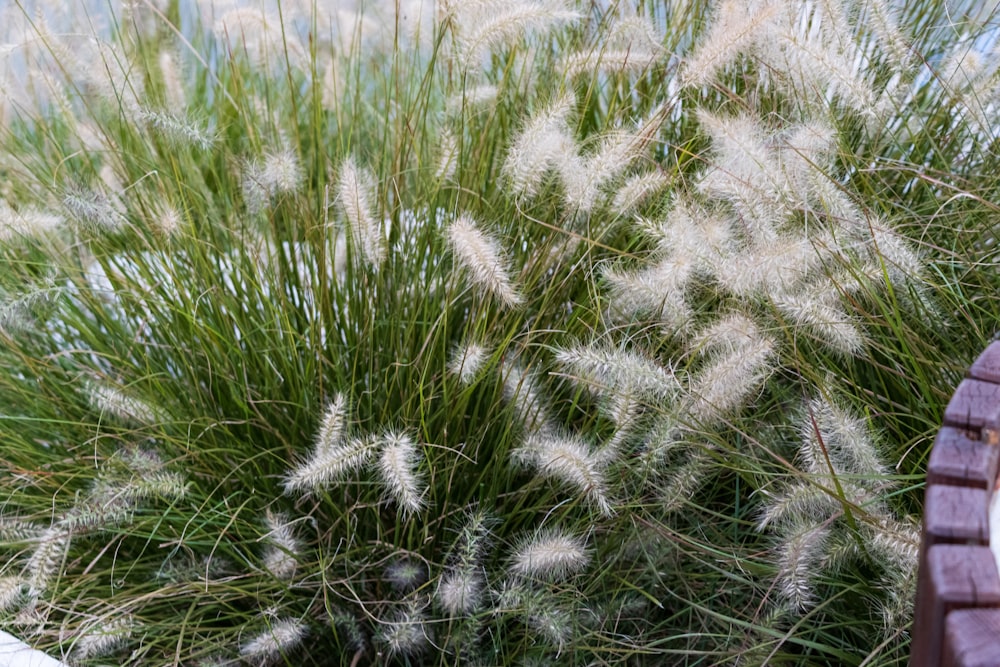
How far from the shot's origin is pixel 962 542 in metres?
0.71

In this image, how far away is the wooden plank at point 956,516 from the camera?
2.34ft

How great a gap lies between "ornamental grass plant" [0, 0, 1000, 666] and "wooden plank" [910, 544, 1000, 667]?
1.70ft

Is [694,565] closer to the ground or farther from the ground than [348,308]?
closer to the ground

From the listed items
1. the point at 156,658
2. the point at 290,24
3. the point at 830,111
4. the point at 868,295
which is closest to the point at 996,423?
the point at 868,295

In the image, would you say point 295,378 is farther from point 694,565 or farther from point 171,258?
point 694,565

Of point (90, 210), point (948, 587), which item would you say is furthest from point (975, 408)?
point (90, 210)

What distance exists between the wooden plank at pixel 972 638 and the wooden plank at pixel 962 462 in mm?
138

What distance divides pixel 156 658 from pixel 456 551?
1.57ft

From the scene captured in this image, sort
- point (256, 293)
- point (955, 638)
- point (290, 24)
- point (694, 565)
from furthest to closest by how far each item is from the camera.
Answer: point (290, 24)
point (256, 293)
point (694, 565)
point (955, 638)

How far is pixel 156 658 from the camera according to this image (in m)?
1.54

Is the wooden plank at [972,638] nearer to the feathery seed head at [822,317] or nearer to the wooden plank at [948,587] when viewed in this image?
the wooden plank at [948,587]

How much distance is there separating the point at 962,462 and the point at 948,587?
0.45ft

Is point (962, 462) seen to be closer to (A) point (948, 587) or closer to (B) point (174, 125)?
(A) point (948, 587)

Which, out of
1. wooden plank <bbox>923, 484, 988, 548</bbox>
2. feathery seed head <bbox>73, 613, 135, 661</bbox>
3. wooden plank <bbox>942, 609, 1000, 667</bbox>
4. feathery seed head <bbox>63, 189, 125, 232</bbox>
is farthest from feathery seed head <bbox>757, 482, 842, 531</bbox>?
feathery seed head <bbox>63, 189, 125, 232</bbox>
